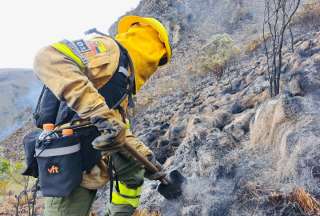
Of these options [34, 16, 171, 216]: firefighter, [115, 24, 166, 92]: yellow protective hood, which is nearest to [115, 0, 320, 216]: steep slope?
[34, 16, 171, 216]: firefighter

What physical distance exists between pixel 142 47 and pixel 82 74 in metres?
0.56

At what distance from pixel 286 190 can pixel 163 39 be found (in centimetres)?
127

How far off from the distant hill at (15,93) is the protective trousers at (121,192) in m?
31.1

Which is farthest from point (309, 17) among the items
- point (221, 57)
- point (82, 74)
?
point (82, 74)

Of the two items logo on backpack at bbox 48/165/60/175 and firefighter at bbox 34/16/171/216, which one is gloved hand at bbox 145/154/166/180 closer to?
firefighter at bbox 34/16/171/216

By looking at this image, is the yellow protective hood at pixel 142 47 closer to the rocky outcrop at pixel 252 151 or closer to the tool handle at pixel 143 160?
the tool handle at pixel 143 160

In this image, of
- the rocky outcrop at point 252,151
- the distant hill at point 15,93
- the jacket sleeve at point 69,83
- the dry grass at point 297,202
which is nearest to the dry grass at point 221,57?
the rocky outcrop at point 252,151

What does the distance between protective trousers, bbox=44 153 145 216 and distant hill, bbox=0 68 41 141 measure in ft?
102

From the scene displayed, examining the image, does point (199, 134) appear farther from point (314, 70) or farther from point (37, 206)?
point (37, 206)

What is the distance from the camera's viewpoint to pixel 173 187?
3.48 meters

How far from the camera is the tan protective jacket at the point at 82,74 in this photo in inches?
98.0

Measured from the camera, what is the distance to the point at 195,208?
327 centimetres

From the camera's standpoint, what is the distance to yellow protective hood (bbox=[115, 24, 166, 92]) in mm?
2977

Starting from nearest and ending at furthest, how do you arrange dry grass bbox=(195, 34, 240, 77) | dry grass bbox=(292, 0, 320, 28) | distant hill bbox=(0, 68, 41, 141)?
1. dry grass bbox=(292, 0, 320, 28)
2. dry grass bbox=(195, 34, 240, 77)
3. distant hill bbox=(0, 68, 41, 141)
